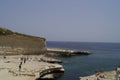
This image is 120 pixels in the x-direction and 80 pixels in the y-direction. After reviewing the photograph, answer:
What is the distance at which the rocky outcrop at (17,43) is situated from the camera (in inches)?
2091

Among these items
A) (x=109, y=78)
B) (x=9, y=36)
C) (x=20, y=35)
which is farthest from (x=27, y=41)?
(x=109, y=78)

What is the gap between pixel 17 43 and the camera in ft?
186

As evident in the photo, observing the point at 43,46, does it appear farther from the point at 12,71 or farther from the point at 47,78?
the point at 12,71

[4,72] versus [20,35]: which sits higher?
[20,35]

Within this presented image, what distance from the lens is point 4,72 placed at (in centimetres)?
2730

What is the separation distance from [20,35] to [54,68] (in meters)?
25.5

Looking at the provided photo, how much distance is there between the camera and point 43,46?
68500 millimetres

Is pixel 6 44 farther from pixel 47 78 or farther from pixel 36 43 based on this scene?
pixel 47 78

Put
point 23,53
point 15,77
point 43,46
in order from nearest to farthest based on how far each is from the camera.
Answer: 1. point 15,77
2. point 23,53
3. point 43,46

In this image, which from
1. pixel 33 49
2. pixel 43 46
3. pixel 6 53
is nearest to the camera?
pixel 6 53

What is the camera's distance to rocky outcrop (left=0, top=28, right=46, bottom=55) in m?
53.1

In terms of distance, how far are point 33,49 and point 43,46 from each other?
6567mm

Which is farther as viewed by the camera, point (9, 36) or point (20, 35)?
point (20, 35)

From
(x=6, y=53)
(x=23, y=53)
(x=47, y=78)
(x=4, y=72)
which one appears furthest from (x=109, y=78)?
(x=23, y=53)
